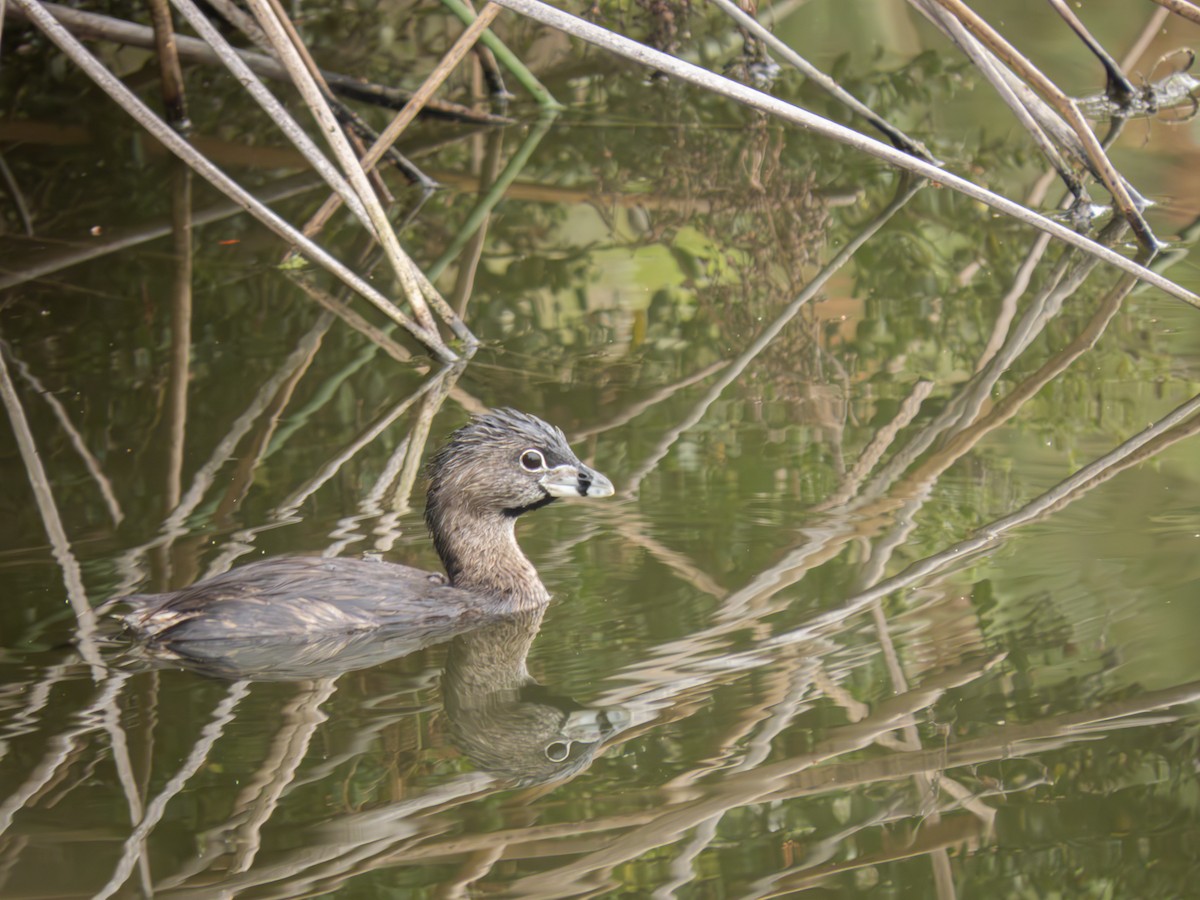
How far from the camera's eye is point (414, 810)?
4398mm

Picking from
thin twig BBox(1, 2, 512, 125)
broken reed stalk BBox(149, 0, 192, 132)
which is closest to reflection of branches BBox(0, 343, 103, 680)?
broken reed stalk BBox(149, 0, 192, 132)

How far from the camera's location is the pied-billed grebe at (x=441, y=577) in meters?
5.44

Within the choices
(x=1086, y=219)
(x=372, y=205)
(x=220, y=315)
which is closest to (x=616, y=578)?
(x=372, y=205)

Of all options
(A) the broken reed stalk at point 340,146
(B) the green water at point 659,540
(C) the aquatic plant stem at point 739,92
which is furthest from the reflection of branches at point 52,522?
(C) the aquatic plant stem at point 739,92

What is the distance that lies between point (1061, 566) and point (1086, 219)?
4.65 metres

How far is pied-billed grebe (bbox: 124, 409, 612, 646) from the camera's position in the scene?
544 centimetres

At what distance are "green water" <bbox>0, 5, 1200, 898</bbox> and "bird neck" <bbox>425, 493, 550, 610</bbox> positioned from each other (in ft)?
0.50

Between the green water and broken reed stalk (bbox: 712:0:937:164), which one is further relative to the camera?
broken reed stalk (bbox: 712:0:937:164)

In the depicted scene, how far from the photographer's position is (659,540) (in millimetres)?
6039

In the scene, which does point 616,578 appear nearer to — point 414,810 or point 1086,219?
point 414,810

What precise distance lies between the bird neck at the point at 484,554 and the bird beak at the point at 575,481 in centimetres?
25

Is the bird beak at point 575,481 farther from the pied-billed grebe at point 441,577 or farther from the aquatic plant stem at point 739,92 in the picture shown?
the aquatic plant stem at point 739,92

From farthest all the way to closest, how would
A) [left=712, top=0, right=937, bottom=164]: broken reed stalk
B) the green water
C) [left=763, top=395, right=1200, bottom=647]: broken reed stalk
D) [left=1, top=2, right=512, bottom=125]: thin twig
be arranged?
[left=1, top=2, right=512, bottom=125]: thin twig
[left=712, top=0, right=937, bottom=164]: broken reed stalk
[left=763, top=395, right=1200, bottom=647]: broken reed stalk
the green water

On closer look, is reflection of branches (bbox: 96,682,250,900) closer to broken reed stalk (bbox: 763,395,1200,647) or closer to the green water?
the green water
